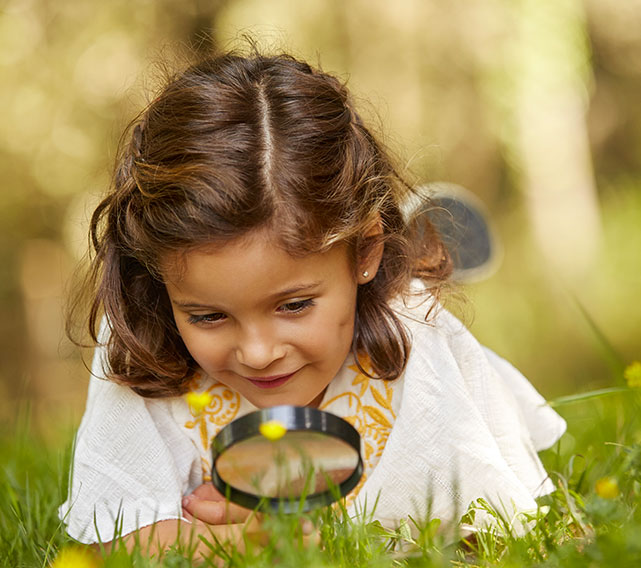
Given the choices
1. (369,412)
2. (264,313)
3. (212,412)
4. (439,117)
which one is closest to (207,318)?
(264,313)

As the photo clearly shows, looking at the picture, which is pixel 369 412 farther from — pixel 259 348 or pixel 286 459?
pixel 286 459

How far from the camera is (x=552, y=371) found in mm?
7234

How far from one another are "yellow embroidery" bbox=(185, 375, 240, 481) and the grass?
44 centimetres

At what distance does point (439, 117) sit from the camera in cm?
1051

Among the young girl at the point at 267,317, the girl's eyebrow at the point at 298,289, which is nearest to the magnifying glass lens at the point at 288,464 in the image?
the young girl at the point at 267,317

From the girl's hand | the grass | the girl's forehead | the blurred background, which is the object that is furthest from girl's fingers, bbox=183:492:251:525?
the blurred background

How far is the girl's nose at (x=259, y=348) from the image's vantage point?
6.14ft

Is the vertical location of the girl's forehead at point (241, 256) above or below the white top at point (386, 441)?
above

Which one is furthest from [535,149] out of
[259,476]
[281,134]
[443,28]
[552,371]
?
[259,476]

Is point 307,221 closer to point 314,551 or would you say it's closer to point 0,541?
point 314,551

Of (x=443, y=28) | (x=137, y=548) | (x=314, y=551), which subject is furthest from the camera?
(x=443, y=28)

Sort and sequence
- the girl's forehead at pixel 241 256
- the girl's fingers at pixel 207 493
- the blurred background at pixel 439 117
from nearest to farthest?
the girl's forehead at pixel 241 256
the girl's fingers at pixel 207 493
the blurred background at pixel 439 117

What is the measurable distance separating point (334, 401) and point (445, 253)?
1.89ft

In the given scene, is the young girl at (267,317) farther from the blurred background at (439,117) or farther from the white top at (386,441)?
the blurred background at (439,117)
